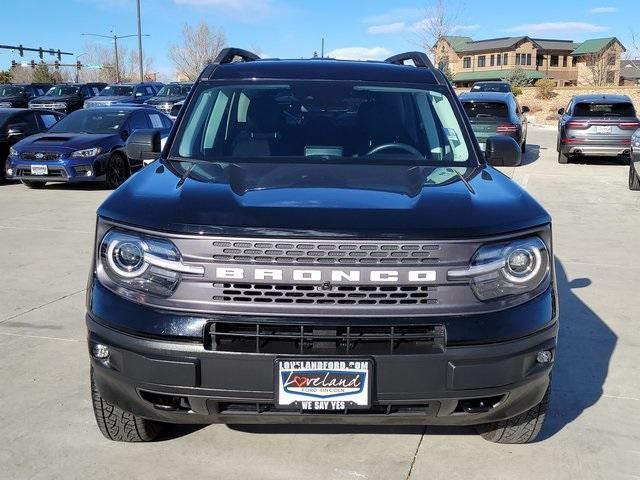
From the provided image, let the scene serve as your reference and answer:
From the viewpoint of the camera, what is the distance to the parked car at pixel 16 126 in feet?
44.2

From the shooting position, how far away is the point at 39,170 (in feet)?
39.9

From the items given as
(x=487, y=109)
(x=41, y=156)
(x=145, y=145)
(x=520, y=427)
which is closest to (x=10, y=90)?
(x=41, y=156)

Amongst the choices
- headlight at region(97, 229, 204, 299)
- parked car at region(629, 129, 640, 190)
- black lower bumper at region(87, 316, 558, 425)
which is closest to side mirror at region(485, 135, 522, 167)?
black lower bumper at region(87, 316, 558, 425)

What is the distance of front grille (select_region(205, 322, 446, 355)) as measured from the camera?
267 cm

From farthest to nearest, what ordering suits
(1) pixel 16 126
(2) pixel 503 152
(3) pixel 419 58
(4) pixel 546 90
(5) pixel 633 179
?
(4) pixel 546 90 < (1) pixel 16 126 < (5) pixel 633 179 < (3) pixel 419 58 < (2) pixel 503 152

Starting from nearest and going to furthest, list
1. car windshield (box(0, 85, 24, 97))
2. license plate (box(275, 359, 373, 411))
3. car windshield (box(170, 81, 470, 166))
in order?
license plate (box(275, 359, 373, 411)), car windshield (box(170, 81, 470, 166)), car windshield (box(0, 85, 24, 97))

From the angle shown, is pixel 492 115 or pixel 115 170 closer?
pixel 115 170

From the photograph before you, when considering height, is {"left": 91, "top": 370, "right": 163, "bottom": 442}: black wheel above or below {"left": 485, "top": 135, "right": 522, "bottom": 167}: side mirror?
below

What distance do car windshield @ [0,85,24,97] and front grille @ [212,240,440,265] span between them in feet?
121

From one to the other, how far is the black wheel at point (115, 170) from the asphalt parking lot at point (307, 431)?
6112mm

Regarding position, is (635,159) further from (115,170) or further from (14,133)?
(14,133)

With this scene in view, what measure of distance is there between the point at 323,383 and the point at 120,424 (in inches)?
45.6

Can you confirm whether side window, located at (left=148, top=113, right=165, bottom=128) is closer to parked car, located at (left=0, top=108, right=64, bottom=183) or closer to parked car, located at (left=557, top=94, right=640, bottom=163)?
parked car, located at (left=0, top=108, right=64, bottom=183)

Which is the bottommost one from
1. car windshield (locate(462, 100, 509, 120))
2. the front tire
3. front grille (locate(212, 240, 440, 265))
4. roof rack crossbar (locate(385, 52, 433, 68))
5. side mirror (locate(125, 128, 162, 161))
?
the front tire
